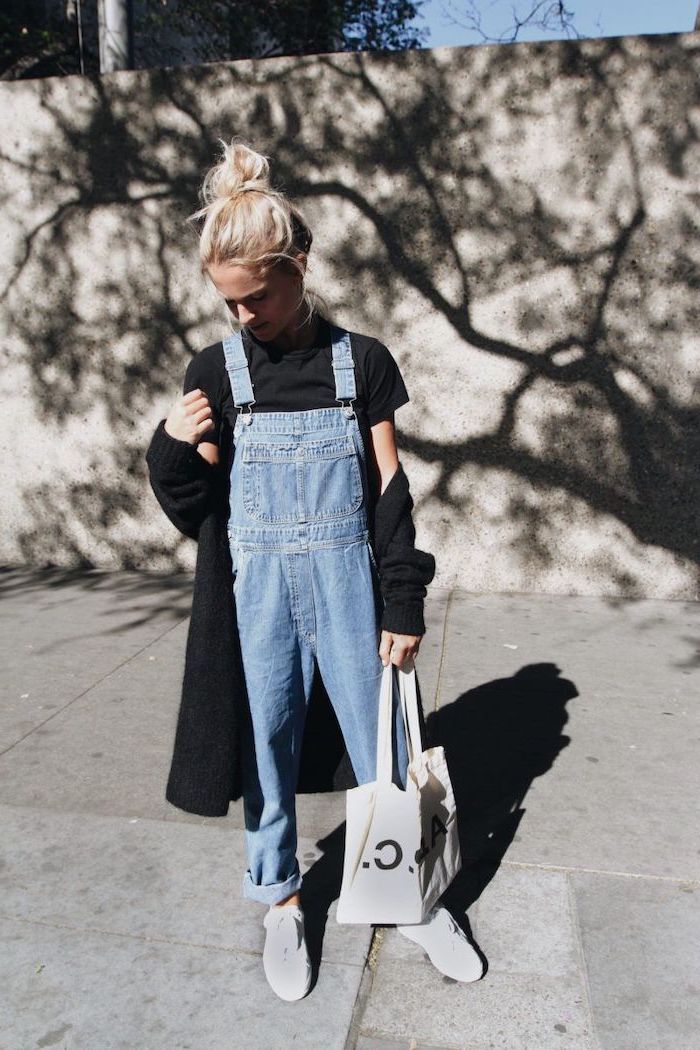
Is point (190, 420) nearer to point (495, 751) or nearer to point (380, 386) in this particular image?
point (380, 386)

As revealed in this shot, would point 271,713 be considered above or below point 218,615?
below

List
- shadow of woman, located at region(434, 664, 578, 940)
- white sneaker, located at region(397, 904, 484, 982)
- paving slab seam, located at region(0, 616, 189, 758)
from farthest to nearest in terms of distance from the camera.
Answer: paving slab seam, located at region(0, 616, 189, 758), shadow of woman, located at region(434, 664, 578, 940), white sneaker, located at region(397, 904, 484, 982)

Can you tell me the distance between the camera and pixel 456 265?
18.2ft

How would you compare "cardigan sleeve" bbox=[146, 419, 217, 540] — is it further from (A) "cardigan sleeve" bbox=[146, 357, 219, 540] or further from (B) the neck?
(B) the neck

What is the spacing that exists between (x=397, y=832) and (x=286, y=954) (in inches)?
18.6

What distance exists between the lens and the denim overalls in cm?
217

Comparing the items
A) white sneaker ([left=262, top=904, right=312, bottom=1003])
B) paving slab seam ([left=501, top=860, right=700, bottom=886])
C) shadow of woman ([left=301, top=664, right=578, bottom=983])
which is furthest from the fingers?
paving slab seam ([left=501, top=860, right=700, bottom=886])

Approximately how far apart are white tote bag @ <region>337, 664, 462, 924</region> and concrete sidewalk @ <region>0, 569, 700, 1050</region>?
0.24 m

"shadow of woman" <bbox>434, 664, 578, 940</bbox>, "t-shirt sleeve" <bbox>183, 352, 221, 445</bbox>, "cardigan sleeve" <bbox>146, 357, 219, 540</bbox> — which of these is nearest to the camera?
"cardigan sleeve" <bbox>146, 357, 219, 540</bbox>

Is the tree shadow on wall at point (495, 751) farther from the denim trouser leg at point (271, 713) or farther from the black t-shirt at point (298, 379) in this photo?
the black t-shirt at point (298, 379)

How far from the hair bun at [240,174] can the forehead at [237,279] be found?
17cm

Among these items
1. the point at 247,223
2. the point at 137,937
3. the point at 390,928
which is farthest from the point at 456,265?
the point at 137,937

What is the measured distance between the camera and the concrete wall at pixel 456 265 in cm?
530

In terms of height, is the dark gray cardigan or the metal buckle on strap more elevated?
the metal buckle on strap
